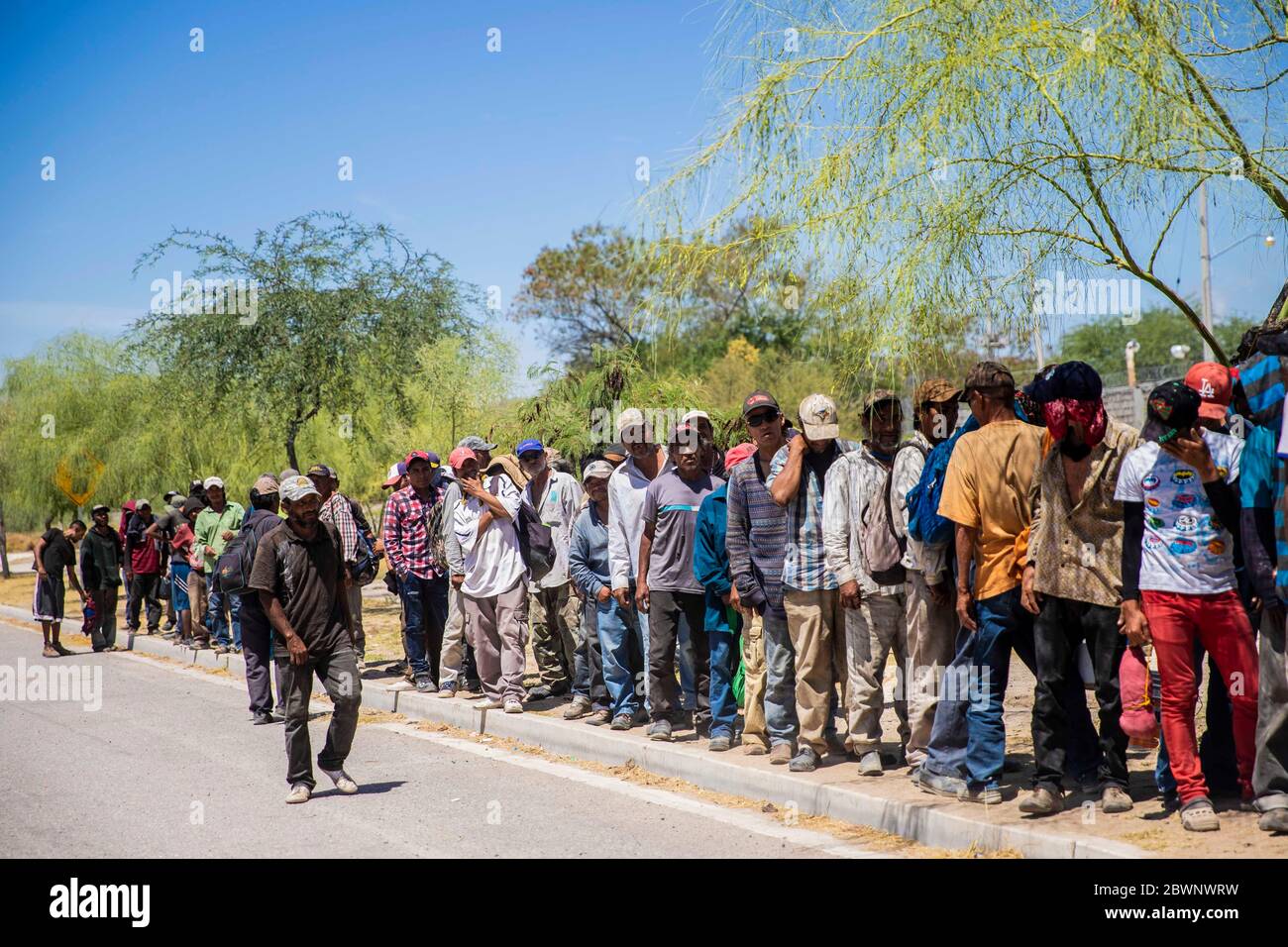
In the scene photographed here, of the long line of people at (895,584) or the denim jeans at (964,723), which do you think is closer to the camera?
the long line of people at (895,584)

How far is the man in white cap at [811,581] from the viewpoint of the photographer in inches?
290

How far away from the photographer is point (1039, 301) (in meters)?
7.57

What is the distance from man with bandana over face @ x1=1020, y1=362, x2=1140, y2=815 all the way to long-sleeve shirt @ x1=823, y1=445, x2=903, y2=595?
129cm

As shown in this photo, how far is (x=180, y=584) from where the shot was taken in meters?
17.4

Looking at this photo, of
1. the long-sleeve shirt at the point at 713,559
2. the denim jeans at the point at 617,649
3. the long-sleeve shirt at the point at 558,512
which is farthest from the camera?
the long-sleeve shirt at the point at 558,512

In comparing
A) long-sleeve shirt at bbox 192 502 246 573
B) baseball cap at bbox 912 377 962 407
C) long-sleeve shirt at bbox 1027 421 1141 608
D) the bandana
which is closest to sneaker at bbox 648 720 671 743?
baseball cap at bbox 912 377 962 407

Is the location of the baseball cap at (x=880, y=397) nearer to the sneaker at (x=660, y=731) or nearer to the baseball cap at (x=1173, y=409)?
the baseball cap at (x=1173, y=409)

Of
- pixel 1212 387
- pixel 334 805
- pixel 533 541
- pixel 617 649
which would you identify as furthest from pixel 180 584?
pixel 1212 387

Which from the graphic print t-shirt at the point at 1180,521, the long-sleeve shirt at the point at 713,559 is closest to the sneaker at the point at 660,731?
the long-sleeve shirt at the point at 713,559

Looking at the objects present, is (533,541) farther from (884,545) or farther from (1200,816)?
(1200,816)

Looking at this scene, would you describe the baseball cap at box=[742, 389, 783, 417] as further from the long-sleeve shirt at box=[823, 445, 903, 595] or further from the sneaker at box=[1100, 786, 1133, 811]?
the sneaker at box=[1100, 786, 1133, 811]

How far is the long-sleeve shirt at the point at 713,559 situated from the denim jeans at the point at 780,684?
582mm

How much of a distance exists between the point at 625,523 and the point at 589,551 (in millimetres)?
635
